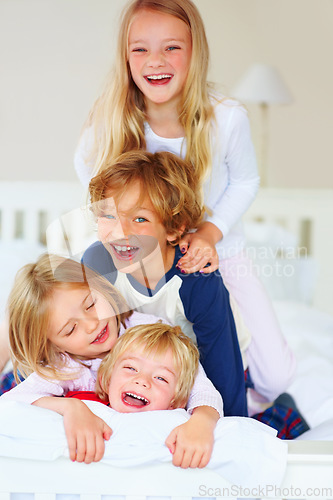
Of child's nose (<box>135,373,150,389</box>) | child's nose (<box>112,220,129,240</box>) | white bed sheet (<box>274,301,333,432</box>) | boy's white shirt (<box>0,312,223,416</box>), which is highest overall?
child's nose (<box>112,220,129,240</box>)

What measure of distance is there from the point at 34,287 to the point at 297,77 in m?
1.80

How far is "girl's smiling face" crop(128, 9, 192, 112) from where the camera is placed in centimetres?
64

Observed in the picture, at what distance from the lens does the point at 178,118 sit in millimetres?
702

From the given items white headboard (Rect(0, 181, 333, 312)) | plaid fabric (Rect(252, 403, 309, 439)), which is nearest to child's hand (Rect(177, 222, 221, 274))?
plaid fabric (Rect(252, 403, 309, 439))

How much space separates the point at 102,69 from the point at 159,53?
0.93 metres

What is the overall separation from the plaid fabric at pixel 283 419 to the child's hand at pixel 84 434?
41 cm

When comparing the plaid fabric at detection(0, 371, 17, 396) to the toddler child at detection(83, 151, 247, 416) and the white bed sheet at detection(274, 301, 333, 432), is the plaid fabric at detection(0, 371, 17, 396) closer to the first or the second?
the toddler child at detection(83, 151, 247, 416)

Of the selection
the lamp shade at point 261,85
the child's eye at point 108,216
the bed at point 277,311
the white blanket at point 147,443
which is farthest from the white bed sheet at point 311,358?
the lamp shade at point 261,85

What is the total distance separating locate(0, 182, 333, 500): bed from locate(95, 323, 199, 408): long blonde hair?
12 cm

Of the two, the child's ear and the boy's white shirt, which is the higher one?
the child's ear

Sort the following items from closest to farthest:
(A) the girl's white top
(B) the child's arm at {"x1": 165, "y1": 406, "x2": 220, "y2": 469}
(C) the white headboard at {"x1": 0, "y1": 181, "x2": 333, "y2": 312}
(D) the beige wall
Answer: (B) the child's arm at {"x1": 165, "y1": 406, "x2": 220, "y2": 469}, (A) the girl's white top, (D) the beige wall, (C) the white headboard at {"x1": 0, "y1": 181, "x2": 333, "y2": 312}

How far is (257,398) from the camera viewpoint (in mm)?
955

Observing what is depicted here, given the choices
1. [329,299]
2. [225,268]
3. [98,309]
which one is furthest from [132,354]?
[329,299]

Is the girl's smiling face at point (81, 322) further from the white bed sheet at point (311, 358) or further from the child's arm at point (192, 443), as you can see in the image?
the white bed sheet at point (311, 358)
